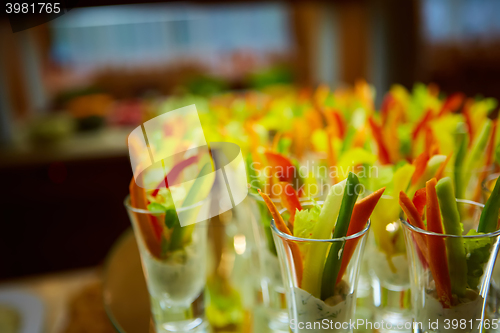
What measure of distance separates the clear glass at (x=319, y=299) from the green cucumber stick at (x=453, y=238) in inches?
3.2

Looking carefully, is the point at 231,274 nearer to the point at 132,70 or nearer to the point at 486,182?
the point at 486,182

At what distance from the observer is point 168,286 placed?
592 mm

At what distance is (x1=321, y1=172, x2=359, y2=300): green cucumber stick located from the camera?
441mm

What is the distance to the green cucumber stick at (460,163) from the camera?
64 cm

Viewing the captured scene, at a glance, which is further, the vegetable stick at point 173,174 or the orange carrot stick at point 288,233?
the vegetable stick at point 173,174

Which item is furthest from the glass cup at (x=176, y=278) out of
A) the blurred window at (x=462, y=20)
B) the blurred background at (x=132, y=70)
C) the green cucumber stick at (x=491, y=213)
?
the blurred window at (x=462, y=20)

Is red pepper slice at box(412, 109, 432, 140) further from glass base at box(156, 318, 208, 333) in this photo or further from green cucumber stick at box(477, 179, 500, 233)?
glass base at box(156, 318, 208, 333)

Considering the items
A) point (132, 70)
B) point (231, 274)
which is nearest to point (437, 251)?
point (231, 274)

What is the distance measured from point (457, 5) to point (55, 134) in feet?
6.54

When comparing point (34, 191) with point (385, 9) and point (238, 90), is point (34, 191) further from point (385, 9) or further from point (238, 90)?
point (385, 9)

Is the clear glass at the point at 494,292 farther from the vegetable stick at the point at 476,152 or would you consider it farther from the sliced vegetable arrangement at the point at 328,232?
the sliced vegetable arrangement at the point at 328,232

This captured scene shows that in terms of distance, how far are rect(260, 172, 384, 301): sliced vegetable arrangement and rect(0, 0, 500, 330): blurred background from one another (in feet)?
3.43

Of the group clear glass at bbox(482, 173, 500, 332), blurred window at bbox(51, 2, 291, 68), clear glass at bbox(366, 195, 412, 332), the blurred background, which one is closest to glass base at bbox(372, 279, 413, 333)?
clear glass at bbox(366, 195, 412, 332)

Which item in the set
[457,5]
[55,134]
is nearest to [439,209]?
[55,134]
